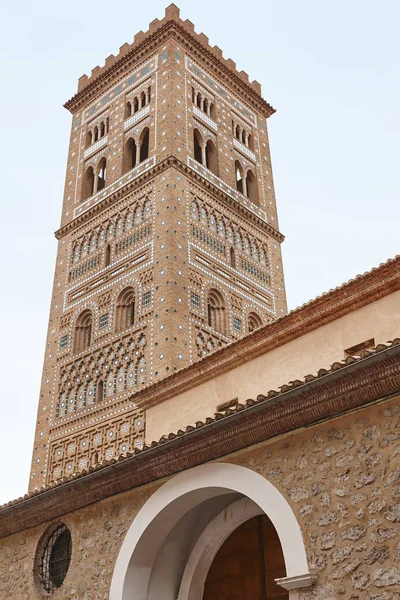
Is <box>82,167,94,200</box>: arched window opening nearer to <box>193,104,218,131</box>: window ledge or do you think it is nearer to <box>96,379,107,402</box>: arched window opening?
<box>193,104,218,131</box>: window ledge

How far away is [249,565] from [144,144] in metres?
14.9

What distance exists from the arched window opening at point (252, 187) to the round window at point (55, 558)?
1391 centimetres

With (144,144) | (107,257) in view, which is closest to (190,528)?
Answer: (107,257)

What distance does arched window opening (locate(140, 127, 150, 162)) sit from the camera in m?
20.1

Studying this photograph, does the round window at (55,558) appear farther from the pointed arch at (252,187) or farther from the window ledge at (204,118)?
the window ledge at (204,118)

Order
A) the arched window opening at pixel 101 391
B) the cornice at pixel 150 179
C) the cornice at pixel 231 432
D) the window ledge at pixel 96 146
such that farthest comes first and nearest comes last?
the window ledge at pixel 96 146 → the cornice at pixel 150 179 → the arched window opening at pixel 101 391 → the cornice at pixel 231 432

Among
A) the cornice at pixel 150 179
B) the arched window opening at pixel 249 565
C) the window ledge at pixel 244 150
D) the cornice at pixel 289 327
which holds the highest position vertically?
the window ledge at pixel 244 150

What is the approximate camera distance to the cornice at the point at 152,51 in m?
21.1

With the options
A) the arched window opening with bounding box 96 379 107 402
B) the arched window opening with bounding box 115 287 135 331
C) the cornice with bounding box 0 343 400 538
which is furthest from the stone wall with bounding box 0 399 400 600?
the arched window opening with bounding box 115 287 135 331

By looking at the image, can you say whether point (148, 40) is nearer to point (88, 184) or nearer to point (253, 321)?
point (88, 184)

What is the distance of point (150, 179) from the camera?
18.5 meters

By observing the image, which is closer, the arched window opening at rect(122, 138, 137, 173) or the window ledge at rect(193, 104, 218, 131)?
the arched window opening at rect(122, 138, 137, 173)

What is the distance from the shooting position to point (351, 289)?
31.0ft

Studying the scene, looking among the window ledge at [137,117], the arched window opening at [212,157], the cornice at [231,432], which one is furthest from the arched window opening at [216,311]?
the cornice at [231,432]
